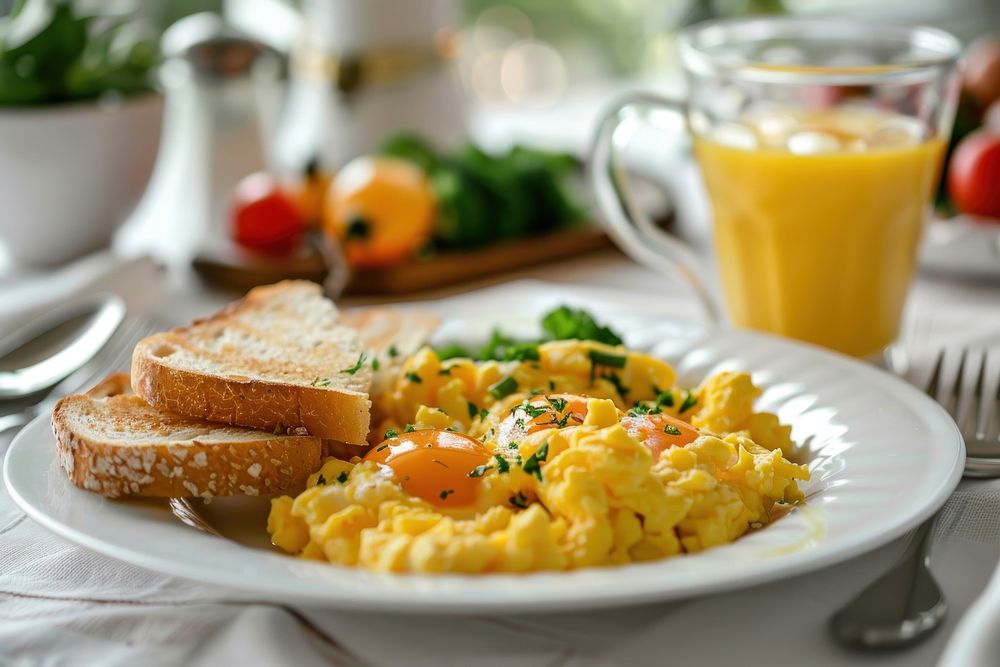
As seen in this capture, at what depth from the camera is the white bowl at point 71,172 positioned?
285 centimetres

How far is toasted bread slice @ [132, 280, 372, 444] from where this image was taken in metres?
1.61

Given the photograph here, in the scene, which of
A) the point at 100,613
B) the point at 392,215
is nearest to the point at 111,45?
the point at 392,215

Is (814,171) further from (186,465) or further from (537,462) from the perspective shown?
(186,465)

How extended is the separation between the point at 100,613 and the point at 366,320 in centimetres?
93

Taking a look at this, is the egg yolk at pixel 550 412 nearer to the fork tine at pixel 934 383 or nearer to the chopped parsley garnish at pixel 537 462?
the chopped parsley garnish at pixel 537 462

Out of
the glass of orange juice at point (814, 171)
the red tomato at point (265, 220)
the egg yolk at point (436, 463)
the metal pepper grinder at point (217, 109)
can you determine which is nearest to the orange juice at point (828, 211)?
the glass of orange juice at point (814, 171)

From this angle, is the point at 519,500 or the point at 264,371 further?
the point at 264,371

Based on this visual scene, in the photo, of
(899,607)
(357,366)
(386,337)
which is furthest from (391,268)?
(899,607)

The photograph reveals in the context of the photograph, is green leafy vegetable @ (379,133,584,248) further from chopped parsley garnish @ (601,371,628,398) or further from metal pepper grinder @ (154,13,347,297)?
chopped parsley garnish @ (601,371,628,398)

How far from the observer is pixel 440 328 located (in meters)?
2.22

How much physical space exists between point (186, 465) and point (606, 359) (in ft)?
2.32

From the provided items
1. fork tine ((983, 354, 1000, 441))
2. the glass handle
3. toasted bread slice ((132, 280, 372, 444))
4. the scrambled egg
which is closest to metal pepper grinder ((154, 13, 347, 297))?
the glass handle

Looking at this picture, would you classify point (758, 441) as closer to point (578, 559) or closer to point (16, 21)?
point (578, 559)

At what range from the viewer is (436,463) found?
1.46 metres
